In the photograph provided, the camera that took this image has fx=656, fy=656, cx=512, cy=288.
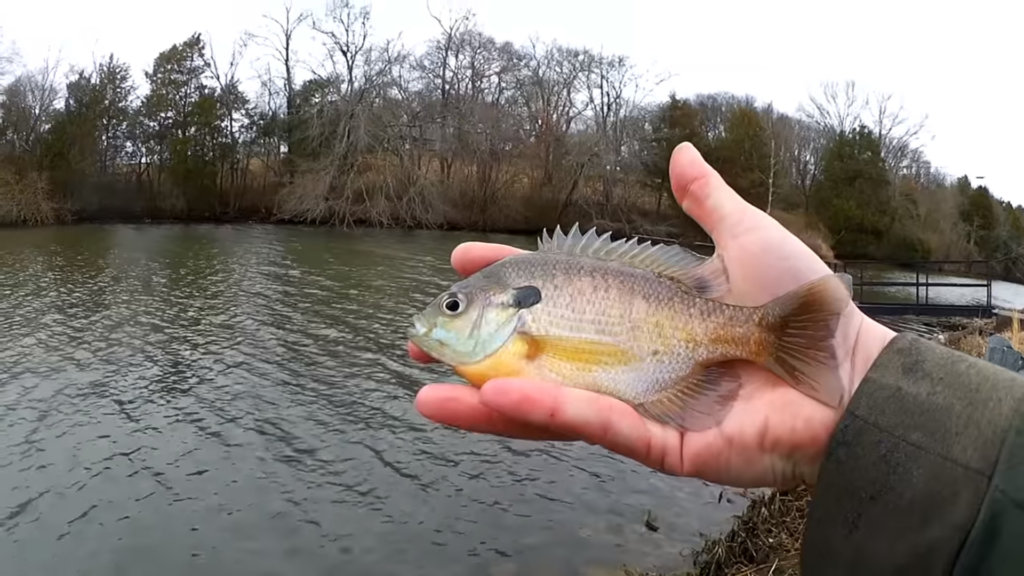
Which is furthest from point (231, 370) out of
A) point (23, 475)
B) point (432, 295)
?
point (432, 295)

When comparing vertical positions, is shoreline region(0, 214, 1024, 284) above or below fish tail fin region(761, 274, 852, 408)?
above

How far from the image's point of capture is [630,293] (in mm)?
3160

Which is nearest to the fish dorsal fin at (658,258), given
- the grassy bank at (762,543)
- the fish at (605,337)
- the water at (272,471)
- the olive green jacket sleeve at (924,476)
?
the fish at (605,337)

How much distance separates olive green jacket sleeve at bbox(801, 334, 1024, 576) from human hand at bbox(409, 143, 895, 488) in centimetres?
58

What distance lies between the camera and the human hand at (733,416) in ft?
9.10

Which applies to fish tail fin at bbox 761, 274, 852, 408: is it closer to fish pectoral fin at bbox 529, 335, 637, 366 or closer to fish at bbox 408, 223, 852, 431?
fish at bbox 408, 223, 852, 431

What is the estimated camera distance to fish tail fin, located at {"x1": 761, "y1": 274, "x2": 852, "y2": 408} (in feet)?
9.01

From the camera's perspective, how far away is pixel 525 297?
3111mm

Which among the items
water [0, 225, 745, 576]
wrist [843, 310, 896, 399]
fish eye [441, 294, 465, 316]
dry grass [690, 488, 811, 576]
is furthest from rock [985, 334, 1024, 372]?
fish eye [441, 294, 465, 316]

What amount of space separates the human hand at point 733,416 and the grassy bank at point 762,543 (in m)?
4.33

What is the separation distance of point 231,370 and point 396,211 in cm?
3664

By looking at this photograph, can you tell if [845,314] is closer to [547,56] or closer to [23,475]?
[23,475]

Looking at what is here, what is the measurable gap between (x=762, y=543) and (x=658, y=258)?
5797mm

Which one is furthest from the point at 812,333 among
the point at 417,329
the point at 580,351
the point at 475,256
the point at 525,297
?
the point at 475,256
